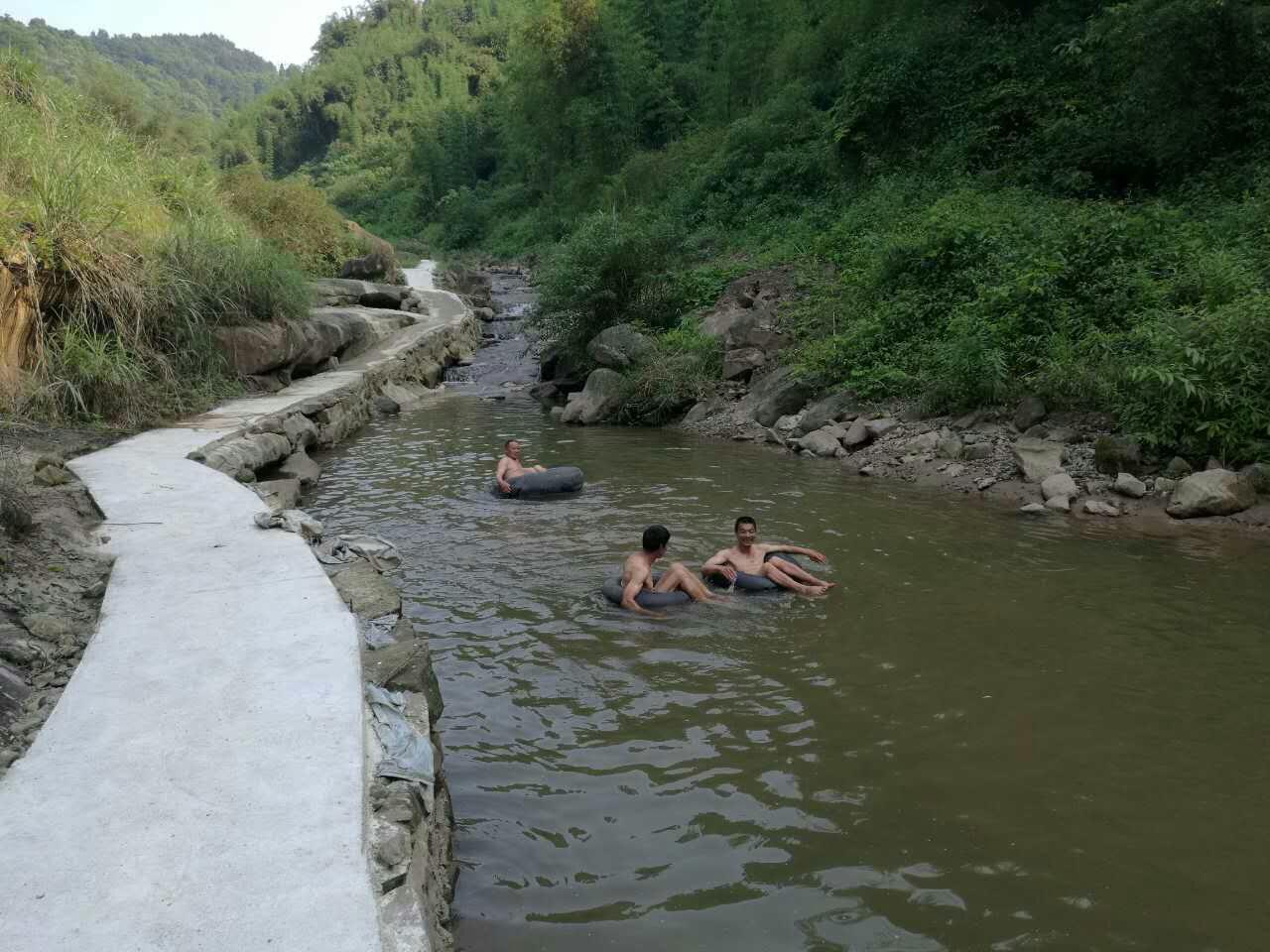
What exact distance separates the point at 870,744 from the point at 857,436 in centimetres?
741

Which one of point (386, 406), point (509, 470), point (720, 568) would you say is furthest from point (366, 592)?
point (386, 406)

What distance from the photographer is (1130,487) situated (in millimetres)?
8469

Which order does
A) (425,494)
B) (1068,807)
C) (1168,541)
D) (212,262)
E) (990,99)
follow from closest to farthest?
(1068,807) → (1168,541) → (425,494) → (212,262) → (990,99)

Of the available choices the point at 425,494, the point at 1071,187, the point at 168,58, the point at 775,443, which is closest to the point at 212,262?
the point at 425,494

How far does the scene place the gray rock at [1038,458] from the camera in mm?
9156

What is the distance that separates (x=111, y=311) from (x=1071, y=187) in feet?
47.7

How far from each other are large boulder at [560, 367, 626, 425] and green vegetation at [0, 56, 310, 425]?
4.76 metres

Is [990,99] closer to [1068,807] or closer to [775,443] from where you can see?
[775,443]

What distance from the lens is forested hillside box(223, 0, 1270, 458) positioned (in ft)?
32.0

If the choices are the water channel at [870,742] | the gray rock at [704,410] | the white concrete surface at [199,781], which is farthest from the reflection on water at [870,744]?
the gray rock at [704,410]

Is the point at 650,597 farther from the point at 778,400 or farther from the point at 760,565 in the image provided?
the point at 778,400

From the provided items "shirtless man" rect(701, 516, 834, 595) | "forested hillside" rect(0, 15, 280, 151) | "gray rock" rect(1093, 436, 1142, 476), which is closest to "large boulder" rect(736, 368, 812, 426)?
"gray rock" rect(1093, 436, 1142, 476)

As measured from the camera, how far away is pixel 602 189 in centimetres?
3422

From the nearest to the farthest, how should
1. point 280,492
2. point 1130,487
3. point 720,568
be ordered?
1. point 720,568
2. point 1130,487
3. point 280,492
